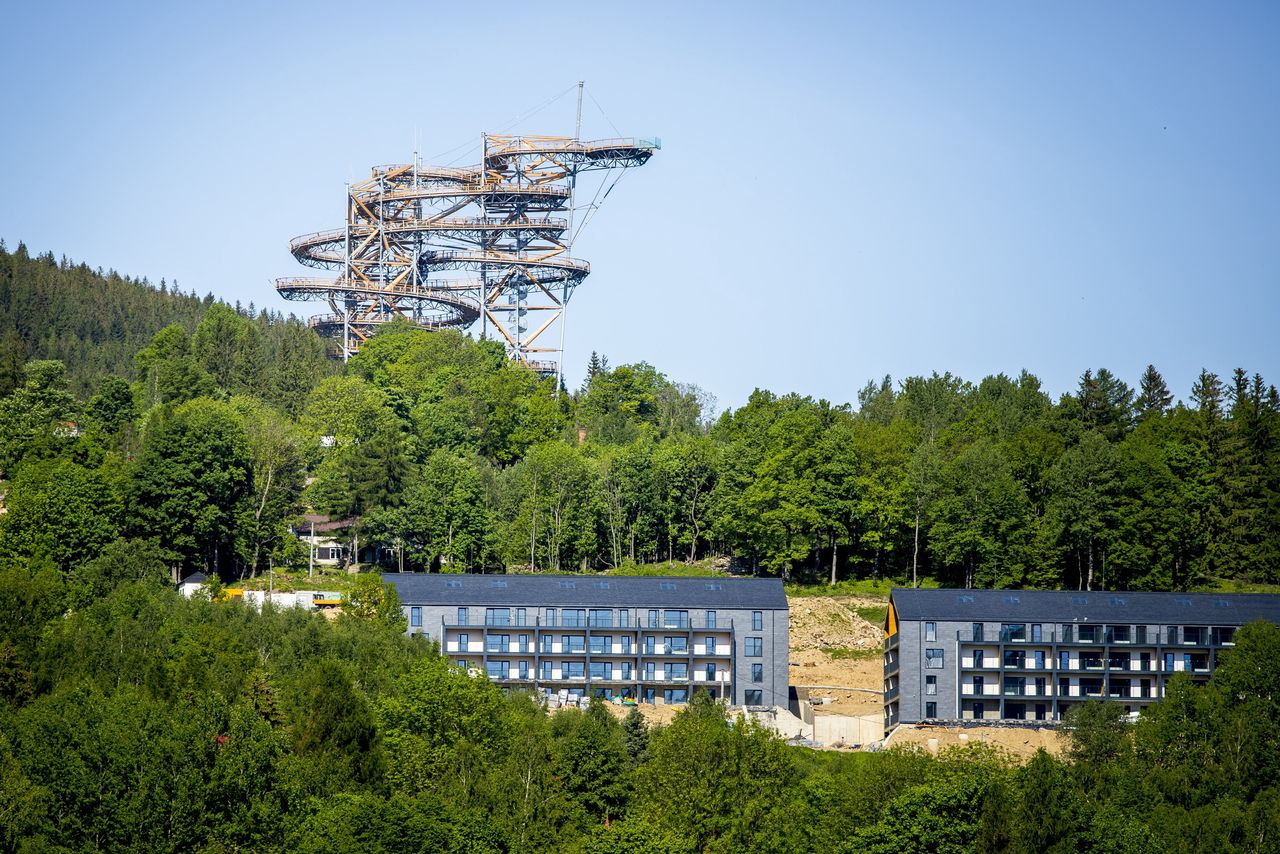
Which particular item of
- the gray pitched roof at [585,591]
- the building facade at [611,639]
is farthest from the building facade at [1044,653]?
the gray pitched roof at [585,591]

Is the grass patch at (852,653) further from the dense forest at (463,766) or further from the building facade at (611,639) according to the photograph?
the dense forest at (463,766)

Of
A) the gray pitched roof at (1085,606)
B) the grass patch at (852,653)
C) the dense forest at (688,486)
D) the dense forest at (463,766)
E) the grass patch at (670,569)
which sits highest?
the dense forest at (688,486)

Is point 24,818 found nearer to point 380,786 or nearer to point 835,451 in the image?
point 380,786

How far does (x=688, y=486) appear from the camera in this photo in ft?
371

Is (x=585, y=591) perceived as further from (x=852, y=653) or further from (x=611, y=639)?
(x=852, y=653)

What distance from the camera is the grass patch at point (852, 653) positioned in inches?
3875

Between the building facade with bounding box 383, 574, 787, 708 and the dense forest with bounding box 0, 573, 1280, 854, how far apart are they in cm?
831

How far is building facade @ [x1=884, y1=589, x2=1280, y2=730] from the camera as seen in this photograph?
9244cm

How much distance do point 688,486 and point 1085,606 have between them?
2773cm

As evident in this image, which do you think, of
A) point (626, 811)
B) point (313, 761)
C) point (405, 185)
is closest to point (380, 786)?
point (313, 761)

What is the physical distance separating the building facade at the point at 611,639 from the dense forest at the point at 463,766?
27.3 feet

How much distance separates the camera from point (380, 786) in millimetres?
70812

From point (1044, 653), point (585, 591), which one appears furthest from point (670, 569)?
point (1044, 653)

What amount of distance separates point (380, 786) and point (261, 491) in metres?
41.7
